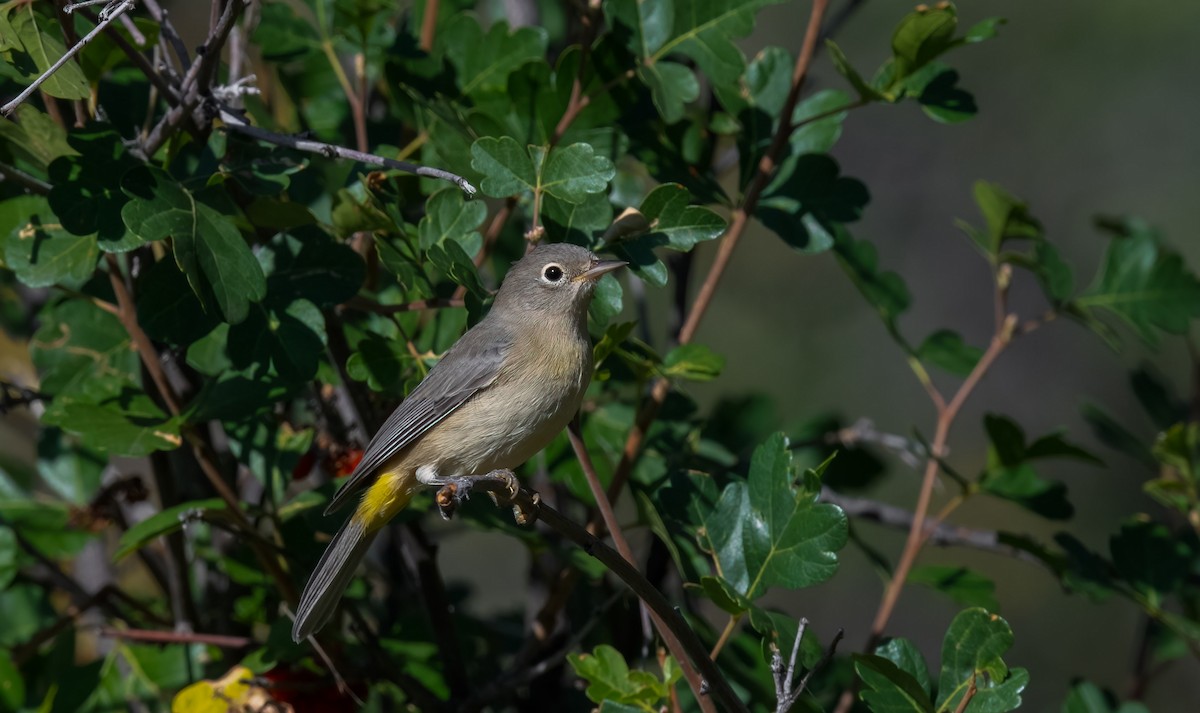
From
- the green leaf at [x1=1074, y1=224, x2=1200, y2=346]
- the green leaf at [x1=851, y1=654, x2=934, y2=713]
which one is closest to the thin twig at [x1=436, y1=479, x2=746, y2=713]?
the green leaf at [x1=851, y1=654, x2=934, y2=713]

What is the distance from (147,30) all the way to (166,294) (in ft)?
1.68

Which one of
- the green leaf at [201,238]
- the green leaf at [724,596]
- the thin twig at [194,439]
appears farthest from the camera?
the thin twig at [194,439]

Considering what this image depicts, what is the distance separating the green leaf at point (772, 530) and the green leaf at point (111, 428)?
1.07 meters

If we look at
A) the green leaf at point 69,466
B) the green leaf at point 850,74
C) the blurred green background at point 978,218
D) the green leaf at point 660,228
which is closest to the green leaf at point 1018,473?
the green leaf at point 850,74

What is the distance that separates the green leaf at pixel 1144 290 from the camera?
9.54 feet

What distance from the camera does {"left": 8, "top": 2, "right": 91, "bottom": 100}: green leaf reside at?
1923mm

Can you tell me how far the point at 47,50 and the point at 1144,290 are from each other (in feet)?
8.14

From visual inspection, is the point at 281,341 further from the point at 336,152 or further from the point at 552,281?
the point at 552,281

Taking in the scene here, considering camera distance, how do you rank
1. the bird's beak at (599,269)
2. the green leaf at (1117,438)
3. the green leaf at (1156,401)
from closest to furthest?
the bird's beak at (599,269) → the green leaf at (1117,438) → the green leaf at (1156,401)

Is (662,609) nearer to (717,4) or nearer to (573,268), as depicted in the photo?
(573,268)

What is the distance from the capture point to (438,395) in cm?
245

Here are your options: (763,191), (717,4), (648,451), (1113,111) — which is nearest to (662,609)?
(648,451)

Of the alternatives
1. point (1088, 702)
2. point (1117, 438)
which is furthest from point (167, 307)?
point (1117, 438)

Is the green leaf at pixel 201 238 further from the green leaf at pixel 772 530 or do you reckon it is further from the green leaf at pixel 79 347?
the green leaf at pixel 772 530
